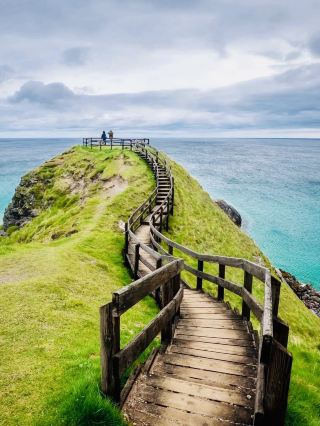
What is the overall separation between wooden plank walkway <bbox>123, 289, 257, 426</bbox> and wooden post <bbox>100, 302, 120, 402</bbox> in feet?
1.04

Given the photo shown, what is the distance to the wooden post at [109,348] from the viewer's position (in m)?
4.51

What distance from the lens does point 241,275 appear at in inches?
874

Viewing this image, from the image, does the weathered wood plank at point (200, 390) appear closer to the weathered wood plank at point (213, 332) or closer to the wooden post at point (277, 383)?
the wooden post at point (277, 383)

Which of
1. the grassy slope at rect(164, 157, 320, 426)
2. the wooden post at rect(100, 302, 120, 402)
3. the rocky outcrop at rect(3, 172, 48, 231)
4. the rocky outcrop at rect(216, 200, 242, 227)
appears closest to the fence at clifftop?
the wooden post at rect(100, 302, 120, 402)

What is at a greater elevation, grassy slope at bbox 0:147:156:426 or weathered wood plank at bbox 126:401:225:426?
weathered wood plank at bbox 126:401:225:426

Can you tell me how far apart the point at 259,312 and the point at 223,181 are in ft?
303

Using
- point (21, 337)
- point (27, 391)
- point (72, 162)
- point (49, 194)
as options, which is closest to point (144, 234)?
point (21, 337)

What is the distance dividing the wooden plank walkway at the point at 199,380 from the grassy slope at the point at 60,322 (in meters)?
0.63

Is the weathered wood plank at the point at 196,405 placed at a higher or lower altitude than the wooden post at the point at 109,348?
lower

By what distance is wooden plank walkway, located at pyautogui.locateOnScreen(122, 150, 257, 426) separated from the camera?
14.9 ft

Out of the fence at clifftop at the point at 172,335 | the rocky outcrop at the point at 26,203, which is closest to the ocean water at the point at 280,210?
the rocky outcrop at the point at 26,203

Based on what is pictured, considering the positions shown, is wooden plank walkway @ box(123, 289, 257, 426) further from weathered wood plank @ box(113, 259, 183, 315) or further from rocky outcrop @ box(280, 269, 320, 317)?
rocky outcrop @ box(280, 269, 320, 317)

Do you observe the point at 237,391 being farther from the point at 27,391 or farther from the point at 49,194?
the point at 49,194

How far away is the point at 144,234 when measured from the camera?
69.4 feet
